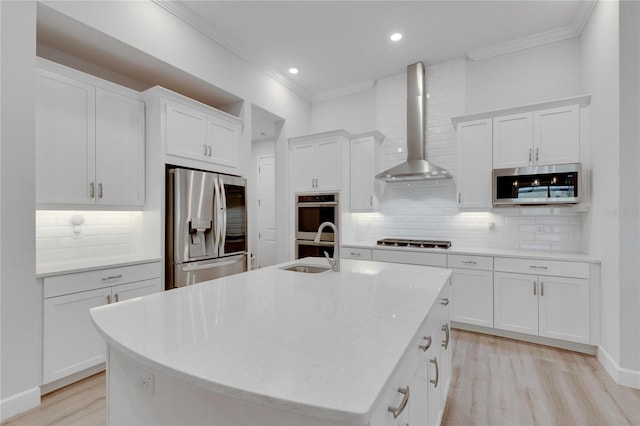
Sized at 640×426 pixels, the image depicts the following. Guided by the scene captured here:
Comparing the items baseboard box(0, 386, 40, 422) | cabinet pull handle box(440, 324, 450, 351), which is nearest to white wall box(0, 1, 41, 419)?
baseboard box(0, 386, 40, 422)

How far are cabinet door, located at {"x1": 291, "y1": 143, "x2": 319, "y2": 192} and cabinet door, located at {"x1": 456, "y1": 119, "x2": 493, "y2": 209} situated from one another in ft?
6.34

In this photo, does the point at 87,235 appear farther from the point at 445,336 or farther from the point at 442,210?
the point at 442,210

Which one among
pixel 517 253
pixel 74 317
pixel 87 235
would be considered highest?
pixel 87 235

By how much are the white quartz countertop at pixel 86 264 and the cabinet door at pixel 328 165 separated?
7.72ft

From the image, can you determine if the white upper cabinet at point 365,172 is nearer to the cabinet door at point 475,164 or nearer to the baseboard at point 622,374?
the cabinet door at point 475,164

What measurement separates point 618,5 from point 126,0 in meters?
3.98

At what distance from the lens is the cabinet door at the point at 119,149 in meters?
2.68

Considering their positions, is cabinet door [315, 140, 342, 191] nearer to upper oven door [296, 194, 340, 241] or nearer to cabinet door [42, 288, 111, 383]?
upper oven door [296, 194, 340, 241]

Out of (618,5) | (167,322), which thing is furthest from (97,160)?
(618,5)

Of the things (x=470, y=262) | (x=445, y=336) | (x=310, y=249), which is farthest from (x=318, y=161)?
(x=445, y=336)

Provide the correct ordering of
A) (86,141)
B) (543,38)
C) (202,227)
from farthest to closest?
(543,38) → (202,227) → (86,141)

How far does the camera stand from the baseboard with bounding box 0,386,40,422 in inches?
75.7

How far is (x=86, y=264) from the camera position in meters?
2.49

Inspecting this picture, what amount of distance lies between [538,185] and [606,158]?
0.61m
